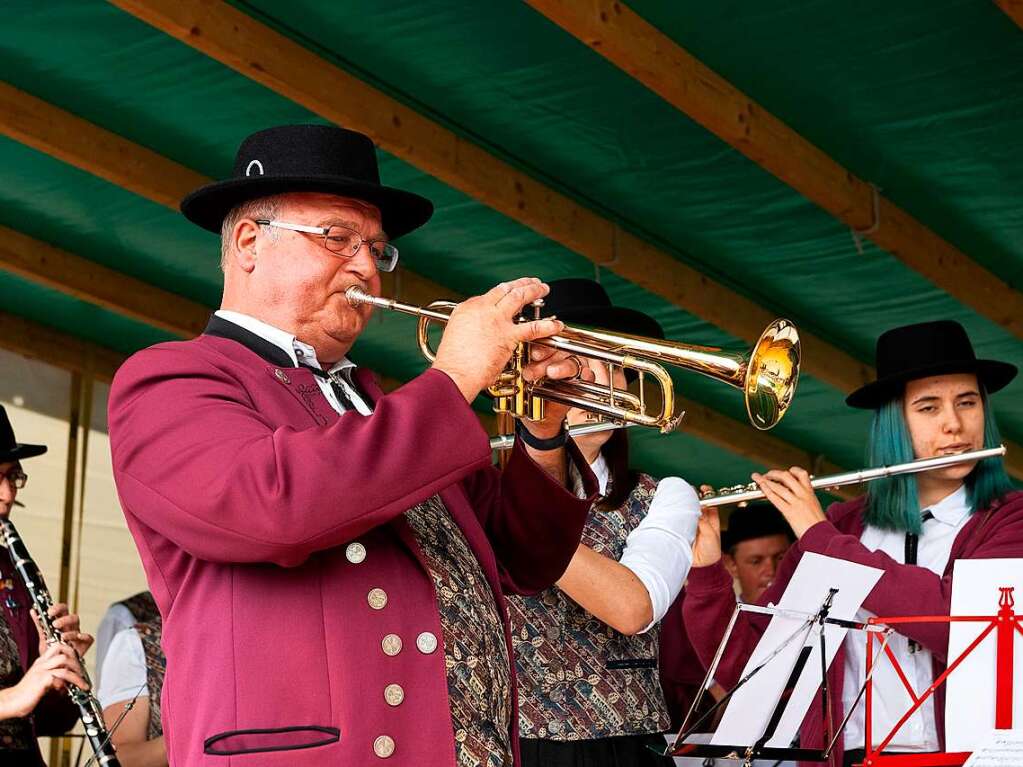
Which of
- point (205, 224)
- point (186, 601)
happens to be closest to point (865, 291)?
point (205, 224)

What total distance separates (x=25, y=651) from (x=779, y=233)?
390 centimetres

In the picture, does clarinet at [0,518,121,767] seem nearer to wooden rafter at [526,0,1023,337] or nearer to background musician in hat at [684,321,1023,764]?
background musician in hat at [684,321,1023,764]

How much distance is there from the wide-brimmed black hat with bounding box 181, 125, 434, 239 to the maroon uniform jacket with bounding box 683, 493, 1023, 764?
167cm

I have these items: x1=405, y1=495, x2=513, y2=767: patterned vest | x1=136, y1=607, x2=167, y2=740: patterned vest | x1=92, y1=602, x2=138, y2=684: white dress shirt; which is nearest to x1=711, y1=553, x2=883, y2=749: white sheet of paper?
x1=405, y1=495, x2=513, y2=767: patterned vest

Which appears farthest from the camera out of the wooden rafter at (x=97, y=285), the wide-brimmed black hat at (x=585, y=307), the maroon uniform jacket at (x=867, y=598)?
the wooden rafter at (x=97, y=285)

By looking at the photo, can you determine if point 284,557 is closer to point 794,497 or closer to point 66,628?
point 794,497

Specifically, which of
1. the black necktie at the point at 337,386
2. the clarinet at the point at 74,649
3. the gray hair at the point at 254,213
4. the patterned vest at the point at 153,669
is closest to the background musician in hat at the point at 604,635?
the black necktie at the point at 337,386

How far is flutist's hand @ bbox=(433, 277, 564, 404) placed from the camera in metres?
2.22

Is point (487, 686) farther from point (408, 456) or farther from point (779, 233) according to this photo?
point (779, 233)

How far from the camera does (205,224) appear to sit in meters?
2.68

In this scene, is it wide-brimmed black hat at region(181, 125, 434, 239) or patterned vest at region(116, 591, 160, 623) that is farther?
patterned vest at region(116, 591, 160, 623)

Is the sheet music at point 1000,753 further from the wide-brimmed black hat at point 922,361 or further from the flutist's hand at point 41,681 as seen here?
the flutist's hand at point 41,681

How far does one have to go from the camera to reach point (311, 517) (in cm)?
200

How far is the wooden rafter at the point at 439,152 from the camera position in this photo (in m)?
5.07
